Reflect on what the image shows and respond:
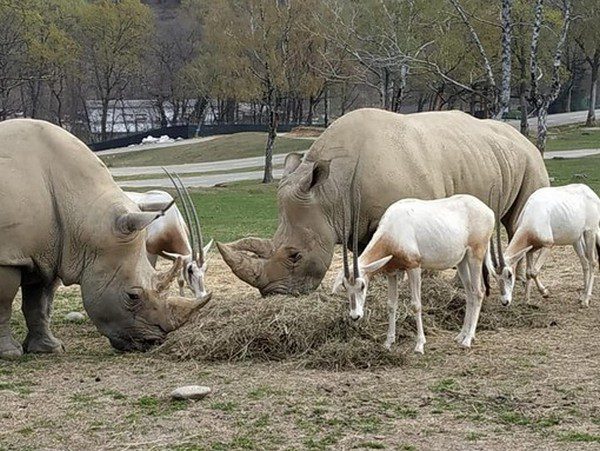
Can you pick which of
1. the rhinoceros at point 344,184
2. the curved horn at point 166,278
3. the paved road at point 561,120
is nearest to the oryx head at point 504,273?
the rhinoceros at point 344,184

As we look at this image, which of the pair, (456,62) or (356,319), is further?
(456,62)

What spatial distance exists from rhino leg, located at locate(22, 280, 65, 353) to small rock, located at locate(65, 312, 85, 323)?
161 centimetres

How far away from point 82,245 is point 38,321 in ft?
3.04

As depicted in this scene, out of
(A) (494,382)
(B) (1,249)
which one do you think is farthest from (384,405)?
(B) (1,249)

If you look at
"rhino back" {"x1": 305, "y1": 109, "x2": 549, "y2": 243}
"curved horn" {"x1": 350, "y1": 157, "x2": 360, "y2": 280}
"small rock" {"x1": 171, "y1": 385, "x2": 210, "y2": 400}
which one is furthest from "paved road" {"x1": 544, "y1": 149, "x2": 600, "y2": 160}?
"small rock" {"x1": 171, "y1": 385, "x2": 210, "y2": 400}

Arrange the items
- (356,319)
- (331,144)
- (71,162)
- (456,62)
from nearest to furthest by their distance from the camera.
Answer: (356,319)
(71,162)
(331,144)
(456,62)

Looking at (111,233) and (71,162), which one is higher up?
(71,162)

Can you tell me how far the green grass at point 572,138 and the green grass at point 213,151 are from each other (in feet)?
40.4

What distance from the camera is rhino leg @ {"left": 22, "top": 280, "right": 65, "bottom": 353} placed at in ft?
31.0

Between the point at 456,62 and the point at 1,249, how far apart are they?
35.2 m

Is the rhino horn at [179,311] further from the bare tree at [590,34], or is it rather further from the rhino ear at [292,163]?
the bare tree at [590,34]

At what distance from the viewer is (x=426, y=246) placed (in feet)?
28.7

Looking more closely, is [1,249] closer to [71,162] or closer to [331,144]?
[71,162]

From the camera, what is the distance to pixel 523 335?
31.4ft
